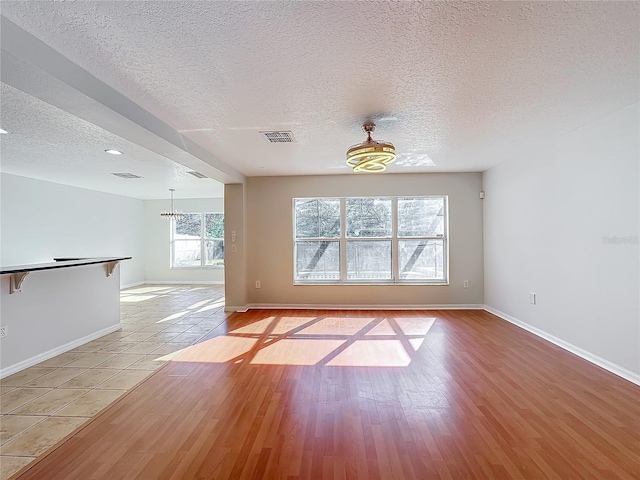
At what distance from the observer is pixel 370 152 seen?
297 cm

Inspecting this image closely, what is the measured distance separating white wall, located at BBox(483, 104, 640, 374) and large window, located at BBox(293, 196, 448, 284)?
3.93 ft

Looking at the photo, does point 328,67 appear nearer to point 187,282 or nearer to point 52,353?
point 52,353

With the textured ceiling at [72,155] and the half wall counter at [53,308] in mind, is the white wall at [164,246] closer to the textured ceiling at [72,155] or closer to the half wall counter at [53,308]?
the textured ceiling at [72,155]

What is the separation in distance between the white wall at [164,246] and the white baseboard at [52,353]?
444 cm

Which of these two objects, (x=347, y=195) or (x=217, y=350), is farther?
(x=347, y=195)

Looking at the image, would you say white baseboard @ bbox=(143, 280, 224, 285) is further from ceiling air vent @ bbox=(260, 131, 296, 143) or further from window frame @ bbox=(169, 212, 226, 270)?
ceiling air vent @ bbox=(260, 131, 296, 143)

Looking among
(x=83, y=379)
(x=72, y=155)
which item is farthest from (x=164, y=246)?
(x=83, y=379)

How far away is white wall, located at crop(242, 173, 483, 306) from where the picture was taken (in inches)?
A: 215

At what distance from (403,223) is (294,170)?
2.21m

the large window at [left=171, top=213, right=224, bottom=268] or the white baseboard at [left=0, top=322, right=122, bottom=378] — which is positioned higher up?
the large window at [left=171, top=213, right=224, bottom=268]

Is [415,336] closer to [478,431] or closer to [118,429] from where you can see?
[478,431]

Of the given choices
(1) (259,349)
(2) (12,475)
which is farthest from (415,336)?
(2) (12,475)

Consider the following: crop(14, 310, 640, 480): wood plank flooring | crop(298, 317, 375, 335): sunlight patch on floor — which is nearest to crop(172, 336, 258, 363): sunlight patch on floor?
crop(14, 310, 640, 480): wood plank flooring

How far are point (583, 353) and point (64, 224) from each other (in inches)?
349
